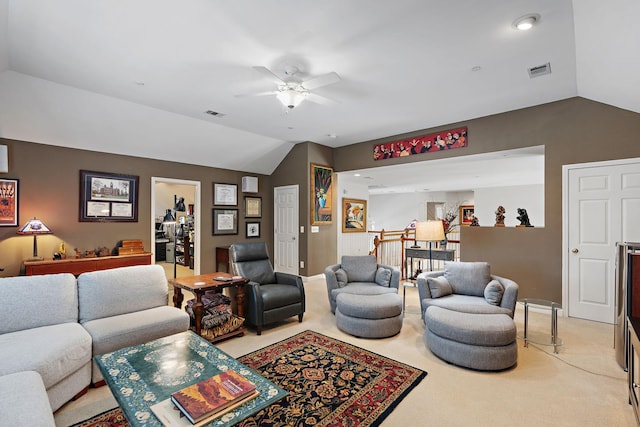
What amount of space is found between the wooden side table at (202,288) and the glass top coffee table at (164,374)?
0.88 m

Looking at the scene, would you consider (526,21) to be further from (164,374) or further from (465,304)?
(164,374)

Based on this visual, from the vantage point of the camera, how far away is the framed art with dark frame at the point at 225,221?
640 centimetres

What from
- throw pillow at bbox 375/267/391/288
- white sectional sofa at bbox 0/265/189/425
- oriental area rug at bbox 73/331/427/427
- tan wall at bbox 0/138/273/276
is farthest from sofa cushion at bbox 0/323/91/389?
throw pillow at bbox 375/267/391/288

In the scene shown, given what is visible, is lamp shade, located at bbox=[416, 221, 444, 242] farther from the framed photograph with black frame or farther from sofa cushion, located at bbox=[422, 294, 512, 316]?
the framed photograph with black frame

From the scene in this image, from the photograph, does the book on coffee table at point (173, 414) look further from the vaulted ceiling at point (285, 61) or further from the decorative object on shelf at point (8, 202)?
the decorative object on shelf at point (8, 202)

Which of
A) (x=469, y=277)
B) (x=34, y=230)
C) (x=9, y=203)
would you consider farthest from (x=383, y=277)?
(x=9, y=203)

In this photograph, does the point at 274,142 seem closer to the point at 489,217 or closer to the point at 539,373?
the point at 539,373

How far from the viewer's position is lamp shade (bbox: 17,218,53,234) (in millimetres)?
4020

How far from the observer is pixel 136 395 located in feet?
5.17

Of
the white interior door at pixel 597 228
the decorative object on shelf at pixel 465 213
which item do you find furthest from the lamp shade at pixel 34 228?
the decorative object on shelf at pixel 465 213

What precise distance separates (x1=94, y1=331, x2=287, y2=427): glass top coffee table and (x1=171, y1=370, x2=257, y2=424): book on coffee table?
1.8 inches

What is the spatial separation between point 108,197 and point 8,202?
3.83 feet

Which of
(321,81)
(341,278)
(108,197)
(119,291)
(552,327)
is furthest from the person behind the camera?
(108,197)

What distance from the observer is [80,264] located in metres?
4.42
